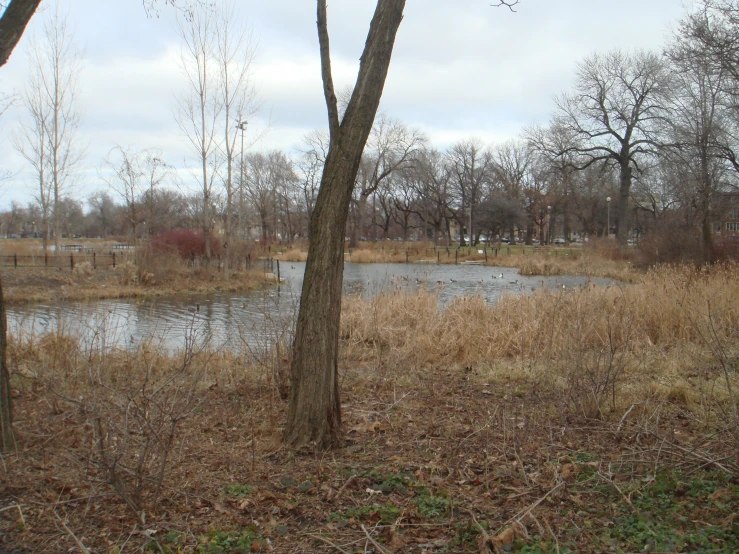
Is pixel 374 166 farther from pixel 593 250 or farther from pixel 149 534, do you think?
pixel 149 534

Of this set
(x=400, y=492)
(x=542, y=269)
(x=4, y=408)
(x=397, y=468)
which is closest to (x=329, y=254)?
(x=397, y=468)

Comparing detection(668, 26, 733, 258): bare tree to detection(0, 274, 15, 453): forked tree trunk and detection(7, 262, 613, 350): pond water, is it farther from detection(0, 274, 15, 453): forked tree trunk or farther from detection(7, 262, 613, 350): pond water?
detection(0, 274, 15, 453): forked tree trunk

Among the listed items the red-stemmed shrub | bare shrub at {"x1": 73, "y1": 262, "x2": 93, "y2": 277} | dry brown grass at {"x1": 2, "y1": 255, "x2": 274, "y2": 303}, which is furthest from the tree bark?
the red-stemmed shrub

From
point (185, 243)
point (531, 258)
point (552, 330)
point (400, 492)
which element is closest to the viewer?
point (400, 492)

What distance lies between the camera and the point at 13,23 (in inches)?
162

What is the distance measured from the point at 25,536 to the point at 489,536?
2.41 m

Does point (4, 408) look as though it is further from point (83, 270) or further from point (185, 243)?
point (185, 243)

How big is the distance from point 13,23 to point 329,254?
272 centimetres

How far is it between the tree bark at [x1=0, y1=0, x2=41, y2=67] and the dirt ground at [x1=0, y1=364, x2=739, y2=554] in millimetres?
2653

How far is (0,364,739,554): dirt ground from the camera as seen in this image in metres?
3.00

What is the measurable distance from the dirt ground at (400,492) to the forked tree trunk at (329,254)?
317 mm

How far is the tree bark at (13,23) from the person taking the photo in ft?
13.4

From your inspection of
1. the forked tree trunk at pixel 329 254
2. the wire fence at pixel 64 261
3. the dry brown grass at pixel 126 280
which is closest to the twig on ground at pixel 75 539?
the forked tree trunk at pixel 329 254

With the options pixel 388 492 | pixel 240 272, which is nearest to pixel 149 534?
pixel 388 492
